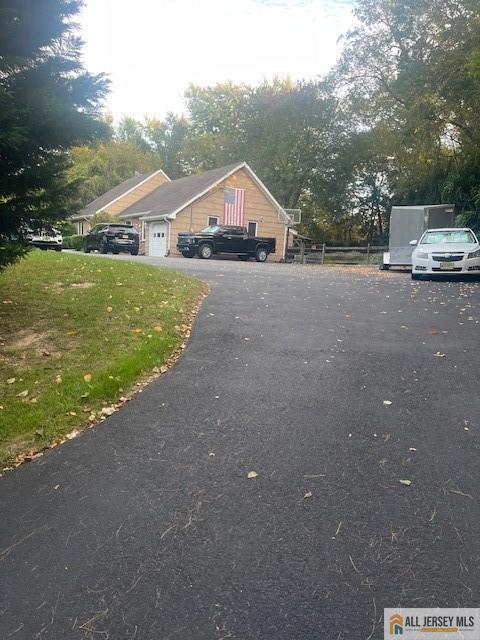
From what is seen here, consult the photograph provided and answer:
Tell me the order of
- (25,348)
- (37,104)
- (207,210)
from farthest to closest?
(207,210), (25,348), (37,104)

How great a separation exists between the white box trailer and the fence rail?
8.18m

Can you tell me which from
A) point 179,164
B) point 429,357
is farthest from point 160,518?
point 179,164

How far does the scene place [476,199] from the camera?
70.5 feet

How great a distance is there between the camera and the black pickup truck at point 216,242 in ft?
86.5

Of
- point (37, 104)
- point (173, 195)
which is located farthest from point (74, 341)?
point (173, 195)

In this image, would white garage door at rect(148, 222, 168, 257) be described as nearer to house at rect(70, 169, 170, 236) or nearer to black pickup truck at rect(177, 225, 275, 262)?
black pickup truck at rect(177, 225, 275, 262)

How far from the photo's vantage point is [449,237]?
1562 centimetres

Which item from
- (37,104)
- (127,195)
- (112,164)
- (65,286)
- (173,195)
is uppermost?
(112,164)

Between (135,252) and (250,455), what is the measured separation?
23.7 m

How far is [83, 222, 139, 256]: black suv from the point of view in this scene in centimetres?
2566

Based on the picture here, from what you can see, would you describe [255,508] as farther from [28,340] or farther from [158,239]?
[158,239]

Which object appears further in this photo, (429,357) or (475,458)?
(429,357)

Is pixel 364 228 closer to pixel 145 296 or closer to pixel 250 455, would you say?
pixel 145 296

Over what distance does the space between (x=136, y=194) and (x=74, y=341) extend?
38428mm
